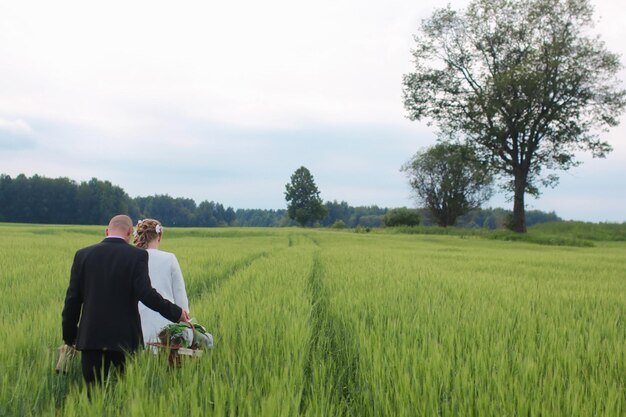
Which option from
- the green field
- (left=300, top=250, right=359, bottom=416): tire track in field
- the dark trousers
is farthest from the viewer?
the dark trousers

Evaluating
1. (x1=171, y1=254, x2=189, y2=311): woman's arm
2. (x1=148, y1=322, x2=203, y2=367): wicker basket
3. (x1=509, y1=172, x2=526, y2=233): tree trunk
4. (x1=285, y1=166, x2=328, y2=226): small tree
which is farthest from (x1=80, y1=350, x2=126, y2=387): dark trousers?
(x1=285, y1=166, x2=328, y2=226): small tree

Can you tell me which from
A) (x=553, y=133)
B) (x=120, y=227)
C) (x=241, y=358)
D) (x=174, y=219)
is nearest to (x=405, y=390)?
(x=241, y=358)

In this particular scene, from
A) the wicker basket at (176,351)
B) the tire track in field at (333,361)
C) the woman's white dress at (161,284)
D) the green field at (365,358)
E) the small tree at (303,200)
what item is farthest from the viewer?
the small tree at (303,200)

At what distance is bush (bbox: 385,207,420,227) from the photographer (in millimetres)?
63156

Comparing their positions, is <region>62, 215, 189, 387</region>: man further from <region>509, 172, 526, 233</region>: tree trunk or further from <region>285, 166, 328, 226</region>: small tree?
<region>285, 166, 328, 226</region>: small tree

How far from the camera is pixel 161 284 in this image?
3.63m

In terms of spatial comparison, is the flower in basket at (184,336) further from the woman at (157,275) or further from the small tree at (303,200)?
the small tree at (303,200)

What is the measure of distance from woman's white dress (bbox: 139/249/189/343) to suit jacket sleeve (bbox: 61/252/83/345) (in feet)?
1.99

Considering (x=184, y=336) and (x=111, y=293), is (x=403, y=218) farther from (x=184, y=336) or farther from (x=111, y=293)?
(x=111, y=293)

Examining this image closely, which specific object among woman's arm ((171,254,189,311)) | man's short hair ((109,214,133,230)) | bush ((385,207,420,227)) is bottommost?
woman's arm ((171,254,189,311))

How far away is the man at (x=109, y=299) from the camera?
294 cm

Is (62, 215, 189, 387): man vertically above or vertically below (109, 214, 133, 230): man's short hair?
below

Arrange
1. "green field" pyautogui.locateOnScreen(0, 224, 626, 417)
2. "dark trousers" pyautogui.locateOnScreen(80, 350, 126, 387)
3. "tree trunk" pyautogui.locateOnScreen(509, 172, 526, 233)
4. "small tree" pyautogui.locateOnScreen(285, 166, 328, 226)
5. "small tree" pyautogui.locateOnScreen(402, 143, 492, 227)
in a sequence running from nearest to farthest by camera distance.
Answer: "green field" pyautogui.locateOnScreen(0, 224, 626, 417) → "dark trousers" pyautogui.locateOnScreen(80, 350, 126, 387) → "tree trunk" pyautogui.locateOnScreen(509, 172, 526, 233) → "small tree" pyautogui.locateOnScreen(402, 143, 492, 227) → "small tree" pyautogui.locateOnScreen(285, 166, 328, 226)

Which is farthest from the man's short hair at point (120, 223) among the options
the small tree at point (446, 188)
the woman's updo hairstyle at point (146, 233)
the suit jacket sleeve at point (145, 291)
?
the small tree at point (446, 188)
